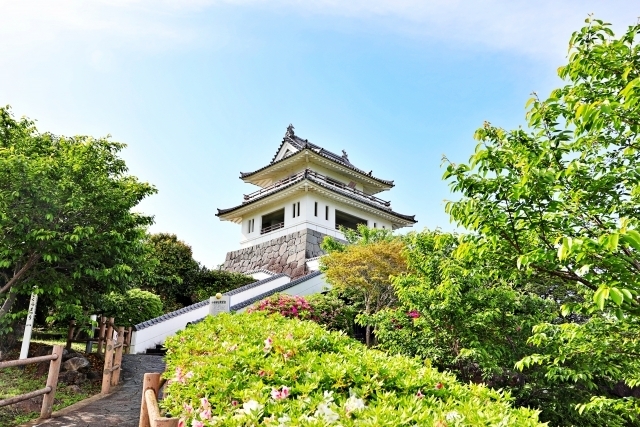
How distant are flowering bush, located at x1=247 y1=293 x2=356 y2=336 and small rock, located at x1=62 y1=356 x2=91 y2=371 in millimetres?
3280

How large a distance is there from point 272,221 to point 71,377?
1869 centimetres

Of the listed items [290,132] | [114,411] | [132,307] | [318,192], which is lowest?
[114,411]

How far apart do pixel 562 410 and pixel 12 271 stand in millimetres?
9959

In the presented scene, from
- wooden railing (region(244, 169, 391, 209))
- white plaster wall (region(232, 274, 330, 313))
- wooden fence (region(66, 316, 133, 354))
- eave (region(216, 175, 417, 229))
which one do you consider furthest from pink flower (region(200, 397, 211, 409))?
wooden railing (region(244, 169, 391, 209))

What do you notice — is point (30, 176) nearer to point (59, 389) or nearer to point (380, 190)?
point (59, 389)

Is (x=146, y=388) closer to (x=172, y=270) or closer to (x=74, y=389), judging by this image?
(x=74, y=389)

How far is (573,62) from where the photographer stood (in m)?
3.82

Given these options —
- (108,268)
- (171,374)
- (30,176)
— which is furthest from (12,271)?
(171,374)

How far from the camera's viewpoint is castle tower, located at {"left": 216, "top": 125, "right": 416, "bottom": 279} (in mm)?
21859

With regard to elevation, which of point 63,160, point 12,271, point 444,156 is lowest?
point 12,271

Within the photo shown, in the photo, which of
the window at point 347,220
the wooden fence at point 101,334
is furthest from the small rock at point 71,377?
the window at point 347,220

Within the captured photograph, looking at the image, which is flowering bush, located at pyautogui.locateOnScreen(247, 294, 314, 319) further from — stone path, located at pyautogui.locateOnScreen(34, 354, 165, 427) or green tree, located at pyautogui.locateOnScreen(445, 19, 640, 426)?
green tree, located at pyautogui.locateOnScreen(445, 19, 640, 426)

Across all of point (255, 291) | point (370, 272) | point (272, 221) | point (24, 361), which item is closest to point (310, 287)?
point (255, 291)

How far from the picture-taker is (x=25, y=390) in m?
6.79
